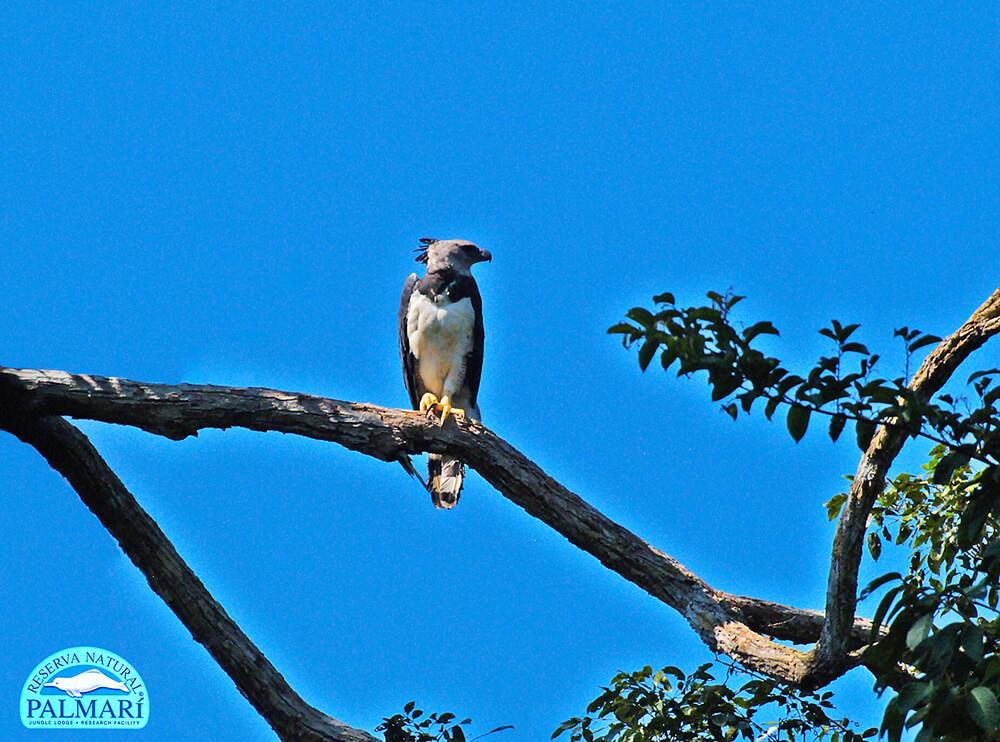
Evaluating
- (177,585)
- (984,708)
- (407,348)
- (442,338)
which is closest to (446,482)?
(442,338)

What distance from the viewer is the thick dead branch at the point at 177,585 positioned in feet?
18.9

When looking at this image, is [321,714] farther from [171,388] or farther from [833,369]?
[833,369]

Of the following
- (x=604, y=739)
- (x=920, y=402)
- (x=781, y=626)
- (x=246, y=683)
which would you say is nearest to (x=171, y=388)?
(x=246, y=683)

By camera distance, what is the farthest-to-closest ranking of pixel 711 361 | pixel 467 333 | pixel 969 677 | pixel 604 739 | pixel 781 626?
pixel 467 333 < pixel 781 626 < pixel 604 739 < pixel 711 361 < pixel 969 677

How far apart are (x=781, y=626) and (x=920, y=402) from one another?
8.12ft

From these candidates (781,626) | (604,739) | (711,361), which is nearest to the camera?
(711,361)

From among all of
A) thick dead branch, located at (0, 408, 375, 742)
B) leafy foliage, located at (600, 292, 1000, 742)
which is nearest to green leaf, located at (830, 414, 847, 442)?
leafy foliage, located at (600, 292, 1000, 742)

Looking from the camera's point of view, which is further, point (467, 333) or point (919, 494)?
point (467, 333)

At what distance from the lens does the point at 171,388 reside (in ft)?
18.4

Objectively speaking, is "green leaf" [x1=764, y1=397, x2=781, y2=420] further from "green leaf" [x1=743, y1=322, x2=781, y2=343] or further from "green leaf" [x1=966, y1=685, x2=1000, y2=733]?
"green leaf" [x1=966, y1=685, x2=1000, y2=733]

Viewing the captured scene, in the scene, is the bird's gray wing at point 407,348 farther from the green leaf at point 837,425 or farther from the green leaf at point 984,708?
the green leaf at point 984,708

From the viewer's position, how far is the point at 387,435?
18.7 ft

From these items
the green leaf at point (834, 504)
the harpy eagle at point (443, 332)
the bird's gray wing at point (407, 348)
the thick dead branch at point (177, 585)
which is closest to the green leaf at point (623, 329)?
the green leaf at point (834, 504)

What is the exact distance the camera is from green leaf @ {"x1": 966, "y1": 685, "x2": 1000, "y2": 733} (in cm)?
281
